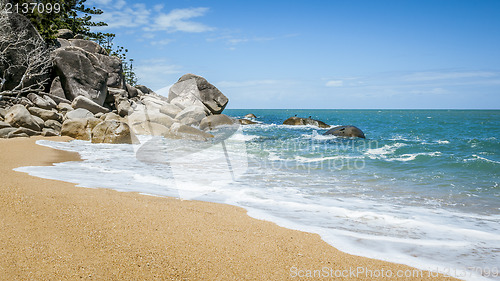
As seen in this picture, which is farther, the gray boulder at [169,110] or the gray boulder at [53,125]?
the gray boulder at [169,110]

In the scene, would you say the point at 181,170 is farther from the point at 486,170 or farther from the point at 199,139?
the point at 486,170

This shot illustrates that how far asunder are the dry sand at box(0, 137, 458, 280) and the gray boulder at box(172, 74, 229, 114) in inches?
942

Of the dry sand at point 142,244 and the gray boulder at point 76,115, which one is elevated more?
the gray boulder at point 76,115

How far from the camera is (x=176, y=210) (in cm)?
430

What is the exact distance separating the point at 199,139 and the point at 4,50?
10535 millimetres

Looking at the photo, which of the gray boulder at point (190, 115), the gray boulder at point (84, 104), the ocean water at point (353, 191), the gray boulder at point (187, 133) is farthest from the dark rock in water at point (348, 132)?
the gray boulder at point (84, 104)

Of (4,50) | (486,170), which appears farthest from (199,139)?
(486,170)

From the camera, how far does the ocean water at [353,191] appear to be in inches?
145

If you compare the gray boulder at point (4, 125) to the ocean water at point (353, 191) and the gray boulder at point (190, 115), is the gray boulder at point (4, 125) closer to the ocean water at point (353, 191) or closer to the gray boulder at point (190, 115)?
the ocean water at point (353, 191)

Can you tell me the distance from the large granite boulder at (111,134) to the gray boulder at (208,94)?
15074mm

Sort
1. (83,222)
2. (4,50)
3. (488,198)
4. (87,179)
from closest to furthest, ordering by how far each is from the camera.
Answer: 1. (83,222)
2. (87,179)
3. (488,198)
4. (4,50)

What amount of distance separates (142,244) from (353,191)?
5.03 m

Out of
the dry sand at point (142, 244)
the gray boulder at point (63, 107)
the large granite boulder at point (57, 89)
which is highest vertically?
the large granite boulder at point (57, 89)

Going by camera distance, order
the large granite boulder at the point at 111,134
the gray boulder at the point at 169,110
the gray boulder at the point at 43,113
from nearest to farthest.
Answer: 1. the large granite boulder at the point at 111,134
2. the gray boulder at the point at 43,113
3. the gray boulder at the point at 169,110
